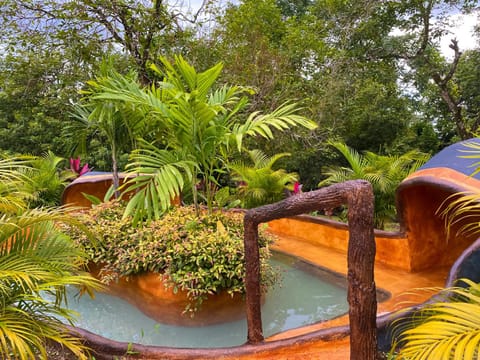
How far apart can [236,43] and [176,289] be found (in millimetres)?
6200

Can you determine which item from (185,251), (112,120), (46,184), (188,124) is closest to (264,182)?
(112,120)

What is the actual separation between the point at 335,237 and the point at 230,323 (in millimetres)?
2741

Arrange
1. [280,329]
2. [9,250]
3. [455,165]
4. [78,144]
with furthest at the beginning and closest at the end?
1. [78,144]
2. [455,165]
3. [280,329]
4. [9,250]

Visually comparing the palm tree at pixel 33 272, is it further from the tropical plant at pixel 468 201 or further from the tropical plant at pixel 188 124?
the tropical plant at pixel 468 201

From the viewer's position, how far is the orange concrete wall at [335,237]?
4.83 metres

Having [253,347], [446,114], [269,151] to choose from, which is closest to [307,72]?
[269,151]

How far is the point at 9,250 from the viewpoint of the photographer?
7.70 ft

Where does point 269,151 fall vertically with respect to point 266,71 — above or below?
below

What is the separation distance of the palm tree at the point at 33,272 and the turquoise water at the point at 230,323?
128cm

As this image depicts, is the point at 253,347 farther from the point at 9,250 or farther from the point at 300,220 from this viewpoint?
the point at 300,220

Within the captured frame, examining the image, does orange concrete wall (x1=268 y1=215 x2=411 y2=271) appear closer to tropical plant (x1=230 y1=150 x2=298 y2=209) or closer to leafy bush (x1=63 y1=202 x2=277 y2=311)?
tropical plant (x1=230 y1=150 x2=298 y2=209)

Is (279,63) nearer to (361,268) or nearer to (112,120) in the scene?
(112,120)

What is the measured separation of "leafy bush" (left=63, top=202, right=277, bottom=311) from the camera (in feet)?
12.3

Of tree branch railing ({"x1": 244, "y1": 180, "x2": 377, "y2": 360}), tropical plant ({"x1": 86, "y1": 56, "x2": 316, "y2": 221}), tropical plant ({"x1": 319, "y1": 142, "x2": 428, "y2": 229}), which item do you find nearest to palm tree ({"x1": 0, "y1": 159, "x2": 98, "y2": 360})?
tropical plant ({"x1": 86, "y1": 56, "x2": 316, "y2": 221})
